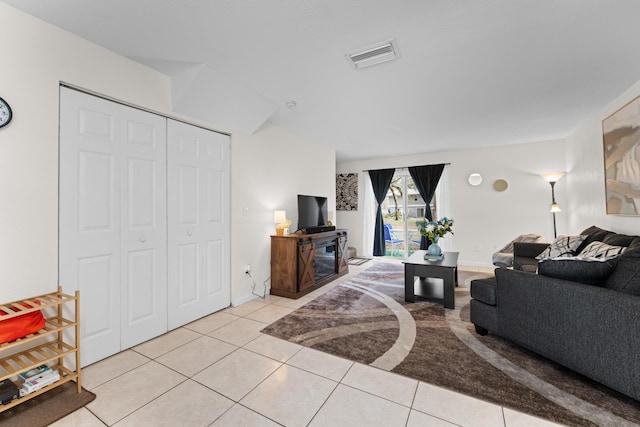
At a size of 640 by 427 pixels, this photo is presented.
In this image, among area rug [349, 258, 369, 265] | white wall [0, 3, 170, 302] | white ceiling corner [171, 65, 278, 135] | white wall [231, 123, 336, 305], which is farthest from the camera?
area rug [349, 258, 369, 265]

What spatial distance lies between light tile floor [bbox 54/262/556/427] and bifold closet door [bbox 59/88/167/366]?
0.31 metres

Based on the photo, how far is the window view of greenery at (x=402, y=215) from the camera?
6.30 m

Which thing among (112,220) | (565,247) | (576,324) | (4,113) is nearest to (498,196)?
(565,247)

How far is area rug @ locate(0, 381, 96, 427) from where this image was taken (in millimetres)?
1513

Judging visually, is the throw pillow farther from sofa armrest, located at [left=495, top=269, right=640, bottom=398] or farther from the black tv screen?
the black tv screen

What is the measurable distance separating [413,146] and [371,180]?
1523 mm

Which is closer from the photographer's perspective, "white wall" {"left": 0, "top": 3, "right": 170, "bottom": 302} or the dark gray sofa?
the dark gray sofa

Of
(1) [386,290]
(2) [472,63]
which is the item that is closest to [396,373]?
(1) [386,290]

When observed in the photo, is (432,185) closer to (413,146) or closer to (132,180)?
(413,146)

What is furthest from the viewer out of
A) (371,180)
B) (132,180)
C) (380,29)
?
(371,180)

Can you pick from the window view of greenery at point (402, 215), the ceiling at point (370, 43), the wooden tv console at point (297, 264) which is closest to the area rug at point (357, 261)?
the window view of greenery at point (402, 215)

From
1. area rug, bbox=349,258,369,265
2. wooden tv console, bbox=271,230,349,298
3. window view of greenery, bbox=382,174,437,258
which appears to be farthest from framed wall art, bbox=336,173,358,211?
wooden tv console, bbox=271,230,349,298

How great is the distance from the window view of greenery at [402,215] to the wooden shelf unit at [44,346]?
591 centimetres

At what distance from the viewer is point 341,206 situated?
7090 millimetres
